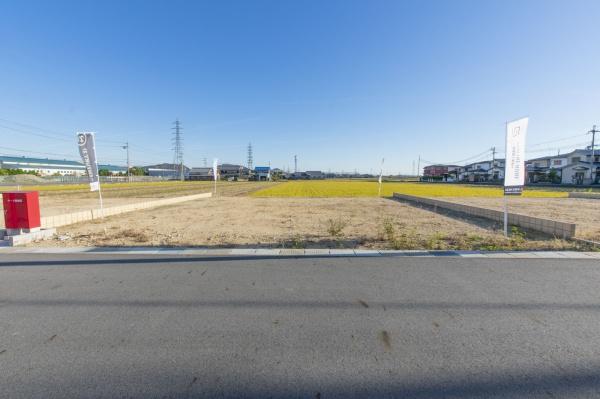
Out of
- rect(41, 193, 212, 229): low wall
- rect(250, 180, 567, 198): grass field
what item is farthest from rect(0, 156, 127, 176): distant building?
rect(41, 193, 212, 229): low wall

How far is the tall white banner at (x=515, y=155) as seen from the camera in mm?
7301

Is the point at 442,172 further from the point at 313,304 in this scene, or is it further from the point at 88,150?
the point at 313,304

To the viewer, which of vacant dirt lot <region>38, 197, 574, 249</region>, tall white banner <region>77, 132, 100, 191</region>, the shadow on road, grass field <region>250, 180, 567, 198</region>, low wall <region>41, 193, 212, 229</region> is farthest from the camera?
grass field <region>250, 180, 567, 198</region>

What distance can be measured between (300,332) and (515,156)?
811cm

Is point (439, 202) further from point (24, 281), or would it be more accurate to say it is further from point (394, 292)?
point (24, 281)

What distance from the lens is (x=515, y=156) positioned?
24.2 ft

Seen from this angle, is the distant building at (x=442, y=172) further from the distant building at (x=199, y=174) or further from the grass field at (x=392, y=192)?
the distant building at (x=199, y=174)

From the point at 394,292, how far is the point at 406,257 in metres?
1.85


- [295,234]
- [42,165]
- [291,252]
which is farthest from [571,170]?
[42,165]

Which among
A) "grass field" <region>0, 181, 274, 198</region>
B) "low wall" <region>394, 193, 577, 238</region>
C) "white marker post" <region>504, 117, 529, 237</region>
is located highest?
"white marker post" <region>504, 117, 529, 237</region>

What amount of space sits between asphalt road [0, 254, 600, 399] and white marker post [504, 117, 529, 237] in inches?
136

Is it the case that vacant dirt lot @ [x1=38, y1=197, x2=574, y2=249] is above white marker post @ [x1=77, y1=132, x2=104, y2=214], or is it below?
below

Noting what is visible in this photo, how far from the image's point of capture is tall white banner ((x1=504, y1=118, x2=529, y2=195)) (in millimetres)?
7301

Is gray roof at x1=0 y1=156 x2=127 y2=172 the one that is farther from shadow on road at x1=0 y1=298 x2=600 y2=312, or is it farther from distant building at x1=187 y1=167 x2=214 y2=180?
shadow on road at x1=0 y1=298 x2=600 y2=312
